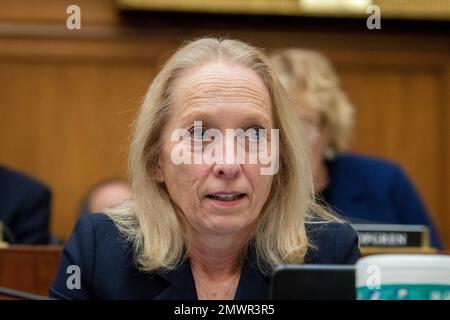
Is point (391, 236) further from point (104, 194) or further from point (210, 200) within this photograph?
point (104, 194)

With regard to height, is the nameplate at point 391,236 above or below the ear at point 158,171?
below

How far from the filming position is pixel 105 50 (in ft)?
9.10

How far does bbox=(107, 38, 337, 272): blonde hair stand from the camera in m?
1.24

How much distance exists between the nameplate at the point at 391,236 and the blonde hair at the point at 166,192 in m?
0.48

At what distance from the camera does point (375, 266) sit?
0.85 metres

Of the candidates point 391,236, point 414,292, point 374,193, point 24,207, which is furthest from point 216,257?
point 374,193

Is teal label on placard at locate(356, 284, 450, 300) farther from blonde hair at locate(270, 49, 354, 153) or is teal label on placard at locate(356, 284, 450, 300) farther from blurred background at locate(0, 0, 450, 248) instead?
blurred background at locate(0, 0, 450, 248)

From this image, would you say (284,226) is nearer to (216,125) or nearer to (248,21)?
(216,125)

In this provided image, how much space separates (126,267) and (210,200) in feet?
0.55

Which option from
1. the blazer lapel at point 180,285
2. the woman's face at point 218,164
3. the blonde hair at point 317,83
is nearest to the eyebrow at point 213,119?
the woman's face at point 218,164

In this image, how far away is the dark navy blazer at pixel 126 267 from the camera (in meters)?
1.18

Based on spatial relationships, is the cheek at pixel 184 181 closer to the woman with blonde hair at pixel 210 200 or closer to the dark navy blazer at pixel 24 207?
the woman with blonde hair at pixel 210 200
